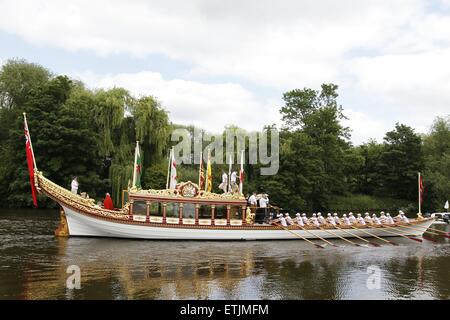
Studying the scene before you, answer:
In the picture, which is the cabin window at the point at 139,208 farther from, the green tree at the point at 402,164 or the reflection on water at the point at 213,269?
the green tree at the point at 402,164

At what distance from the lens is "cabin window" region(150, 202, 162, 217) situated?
24672mm

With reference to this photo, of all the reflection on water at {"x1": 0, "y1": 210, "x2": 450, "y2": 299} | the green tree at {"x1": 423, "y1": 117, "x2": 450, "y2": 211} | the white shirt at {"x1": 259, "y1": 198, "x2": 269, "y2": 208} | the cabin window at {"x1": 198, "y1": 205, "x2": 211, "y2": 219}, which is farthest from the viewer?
the green tree at {"x1": 423, "y1": 117, "x2": 450, "y2": 211}

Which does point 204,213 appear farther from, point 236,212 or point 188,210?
point 236,212

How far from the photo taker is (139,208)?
24.5 m

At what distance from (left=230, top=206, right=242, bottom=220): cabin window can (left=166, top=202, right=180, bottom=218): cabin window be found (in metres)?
3.12

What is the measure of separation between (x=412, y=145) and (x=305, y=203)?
70.8 ft

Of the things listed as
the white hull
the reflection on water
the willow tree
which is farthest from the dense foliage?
the reflection on water

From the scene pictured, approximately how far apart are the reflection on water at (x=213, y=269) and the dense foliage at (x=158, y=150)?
17369mm

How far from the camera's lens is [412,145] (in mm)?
62969

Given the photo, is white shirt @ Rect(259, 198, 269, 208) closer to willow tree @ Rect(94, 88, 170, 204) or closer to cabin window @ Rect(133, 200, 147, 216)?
cabin window @ Rect(133, 200, 147, 216)

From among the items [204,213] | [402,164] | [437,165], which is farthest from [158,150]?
[402,164]
